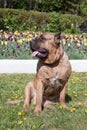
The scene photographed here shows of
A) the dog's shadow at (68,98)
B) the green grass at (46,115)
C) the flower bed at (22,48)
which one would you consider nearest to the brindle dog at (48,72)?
the green grass at (46,115)

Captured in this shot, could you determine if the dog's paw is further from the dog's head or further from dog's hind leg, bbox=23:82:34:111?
the dog's head

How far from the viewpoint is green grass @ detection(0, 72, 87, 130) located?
5965mm

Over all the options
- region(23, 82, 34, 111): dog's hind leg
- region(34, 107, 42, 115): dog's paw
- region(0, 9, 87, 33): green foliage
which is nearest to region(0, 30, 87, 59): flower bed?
region(23, 82, 34, 111): dog's hind leg

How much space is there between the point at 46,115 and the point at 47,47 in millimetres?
1108

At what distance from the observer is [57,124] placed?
240 inches

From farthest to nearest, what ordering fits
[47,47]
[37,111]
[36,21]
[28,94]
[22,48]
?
[36,21] < [22,48] < [28,94] < [37,111] < [47,47]

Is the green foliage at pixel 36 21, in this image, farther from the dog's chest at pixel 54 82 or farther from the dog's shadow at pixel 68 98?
the dog's chest at pixel 54 82

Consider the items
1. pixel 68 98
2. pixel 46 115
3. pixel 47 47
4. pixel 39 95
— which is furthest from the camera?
pixel 68 98

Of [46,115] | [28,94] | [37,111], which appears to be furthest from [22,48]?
[46,115]

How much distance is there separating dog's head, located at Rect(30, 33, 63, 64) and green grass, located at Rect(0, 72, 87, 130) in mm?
901

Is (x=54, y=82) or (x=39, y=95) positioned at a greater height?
(x=54, y=82)

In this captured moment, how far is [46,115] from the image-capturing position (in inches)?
257

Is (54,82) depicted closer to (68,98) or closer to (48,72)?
(48,72)

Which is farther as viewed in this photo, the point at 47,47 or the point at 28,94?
the point at 28,94
